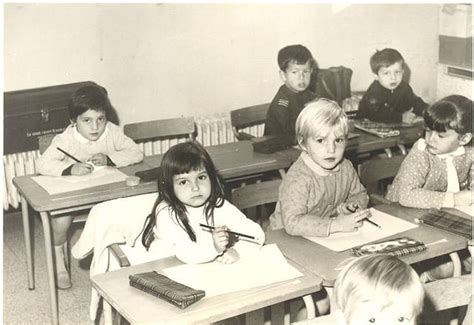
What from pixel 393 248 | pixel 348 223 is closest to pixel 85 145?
pixel 348 223

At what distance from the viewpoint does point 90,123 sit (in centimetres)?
356

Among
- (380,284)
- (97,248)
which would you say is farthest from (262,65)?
(380,284)

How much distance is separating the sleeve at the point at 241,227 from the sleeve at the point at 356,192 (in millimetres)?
509

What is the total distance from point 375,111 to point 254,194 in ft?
5.86

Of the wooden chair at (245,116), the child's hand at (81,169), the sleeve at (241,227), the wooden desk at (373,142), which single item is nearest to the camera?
the sleeve at (241,227)

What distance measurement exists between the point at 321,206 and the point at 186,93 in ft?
7.50

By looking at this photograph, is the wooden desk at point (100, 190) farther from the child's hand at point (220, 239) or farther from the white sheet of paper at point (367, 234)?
the white sheet of paper at point (367, 234)

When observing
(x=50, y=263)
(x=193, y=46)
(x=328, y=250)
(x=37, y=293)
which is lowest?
(x=37, y=293)

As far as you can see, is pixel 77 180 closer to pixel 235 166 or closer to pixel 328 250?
pixel 235 166

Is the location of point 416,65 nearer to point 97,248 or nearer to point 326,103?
point 326,103

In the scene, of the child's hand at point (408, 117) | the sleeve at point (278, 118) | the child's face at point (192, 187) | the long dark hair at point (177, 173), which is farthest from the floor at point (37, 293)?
the child's hand at point (408, 117)

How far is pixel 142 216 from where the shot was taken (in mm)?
2660

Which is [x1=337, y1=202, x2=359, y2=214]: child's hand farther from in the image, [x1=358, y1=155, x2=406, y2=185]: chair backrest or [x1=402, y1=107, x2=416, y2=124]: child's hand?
[x1=402, y1=107, x2=416, y2=124]: child's hand

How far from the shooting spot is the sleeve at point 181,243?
7.30 ft
